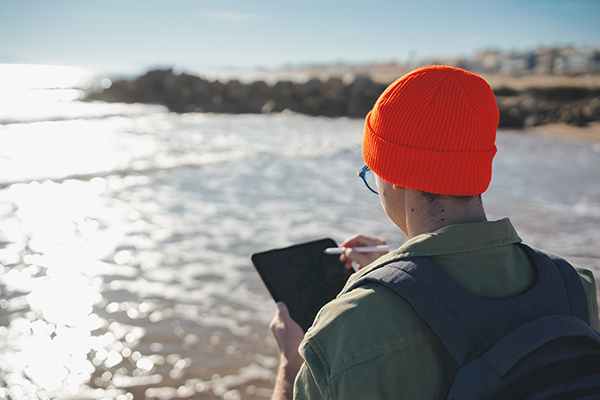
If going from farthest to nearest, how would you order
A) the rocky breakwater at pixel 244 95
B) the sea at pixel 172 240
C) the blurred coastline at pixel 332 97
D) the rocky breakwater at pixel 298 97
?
1. the rocky breakwater at pixel 244 95
2. the rocky breakwater at pixel 298 97
3. the blurred coastline at pixel 332 97
4. the sea at pixel 172 240

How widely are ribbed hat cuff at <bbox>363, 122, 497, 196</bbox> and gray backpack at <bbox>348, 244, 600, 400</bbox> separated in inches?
8.7

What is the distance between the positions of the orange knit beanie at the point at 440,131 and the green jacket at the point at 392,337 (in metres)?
0.15

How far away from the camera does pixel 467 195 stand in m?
1.11

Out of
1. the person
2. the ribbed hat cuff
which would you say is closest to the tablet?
the person

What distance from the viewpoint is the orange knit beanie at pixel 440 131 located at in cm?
106

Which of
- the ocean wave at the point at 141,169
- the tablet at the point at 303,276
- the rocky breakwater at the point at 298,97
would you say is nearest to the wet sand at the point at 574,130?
the rocky breakwater at the point at 298,97

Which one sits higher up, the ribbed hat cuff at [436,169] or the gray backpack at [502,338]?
the ribbed hat cuff at [436,169]

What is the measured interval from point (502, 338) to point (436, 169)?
397mm

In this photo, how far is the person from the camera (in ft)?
2.91

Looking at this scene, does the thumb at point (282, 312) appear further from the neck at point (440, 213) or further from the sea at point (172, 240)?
the sea at point (172, 240)

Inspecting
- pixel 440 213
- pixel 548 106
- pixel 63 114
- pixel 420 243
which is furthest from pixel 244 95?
pixel 420 243

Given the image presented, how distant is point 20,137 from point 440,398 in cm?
1568

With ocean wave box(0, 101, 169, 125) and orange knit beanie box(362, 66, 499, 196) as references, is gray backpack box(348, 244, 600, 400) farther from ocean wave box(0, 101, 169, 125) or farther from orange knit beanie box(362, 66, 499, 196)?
ocean wave box(0, 101, 169, 125)

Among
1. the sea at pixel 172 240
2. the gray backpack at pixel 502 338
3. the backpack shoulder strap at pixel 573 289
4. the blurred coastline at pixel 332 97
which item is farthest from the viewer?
the blurred coastline at pixel 332 97
